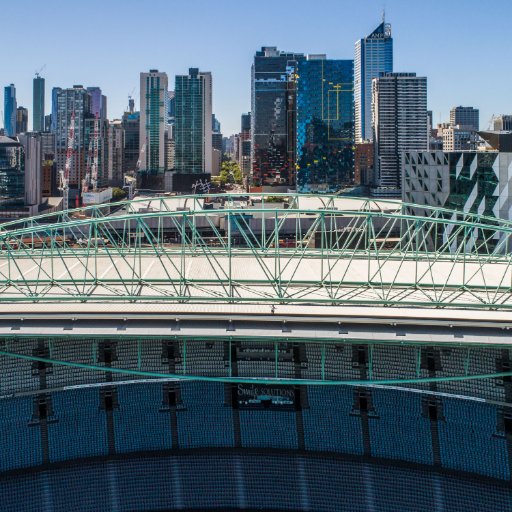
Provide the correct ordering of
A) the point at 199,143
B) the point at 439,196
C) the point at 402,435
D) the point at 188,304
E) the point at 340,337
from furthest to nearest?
the point at 199,143 < the point at 439,196 < the point at 402,435 < the point at 188,304 < the point at 340,337

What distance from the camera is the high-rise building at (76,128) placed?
135625 millimetres

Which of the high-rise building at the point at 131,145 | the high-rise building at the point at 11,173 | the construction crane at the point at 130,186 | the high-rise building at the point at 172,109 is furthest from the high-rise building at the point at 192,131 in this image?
the high-rise building at the point at 11,173

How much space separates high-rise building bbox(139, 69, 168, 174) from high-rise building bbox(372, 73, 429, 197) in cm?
4346

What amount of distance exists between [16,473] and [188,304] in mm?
8215

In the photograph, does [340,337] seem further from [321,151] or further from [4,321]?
[321,151]

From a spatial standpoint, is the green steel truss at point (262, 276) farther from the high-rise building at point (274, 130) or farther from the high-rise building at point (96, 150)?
the high-rise building at point (96, 150)

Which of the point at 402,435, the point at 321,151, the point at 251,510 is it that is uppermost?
the point at 321,151

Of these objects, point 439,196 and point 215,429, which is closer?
point 215,429

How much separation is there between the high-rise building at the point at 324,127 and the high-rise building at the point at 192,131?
22949mm

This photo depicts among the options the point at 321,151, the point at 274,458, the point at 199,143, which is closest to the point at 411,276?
the point at 274,458

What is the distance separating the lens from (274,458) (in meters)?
23.2

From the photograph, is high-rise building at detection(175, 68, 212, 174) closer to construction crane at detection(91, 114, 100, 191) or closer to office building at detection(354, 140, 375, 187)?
construction crane at detection(91, 114, 100, 191)

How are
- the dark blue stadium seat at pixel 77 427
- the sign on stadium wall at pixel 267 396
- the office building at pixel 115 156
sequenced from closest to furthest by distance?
the dark blue stadium seat at pixel 77 427 < the sign on stadium wall at pixel 267 396 < the office building at pixel 115 156

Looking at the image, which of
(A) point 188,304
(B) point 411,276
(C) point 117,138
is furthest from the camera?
(C) point 117,138
